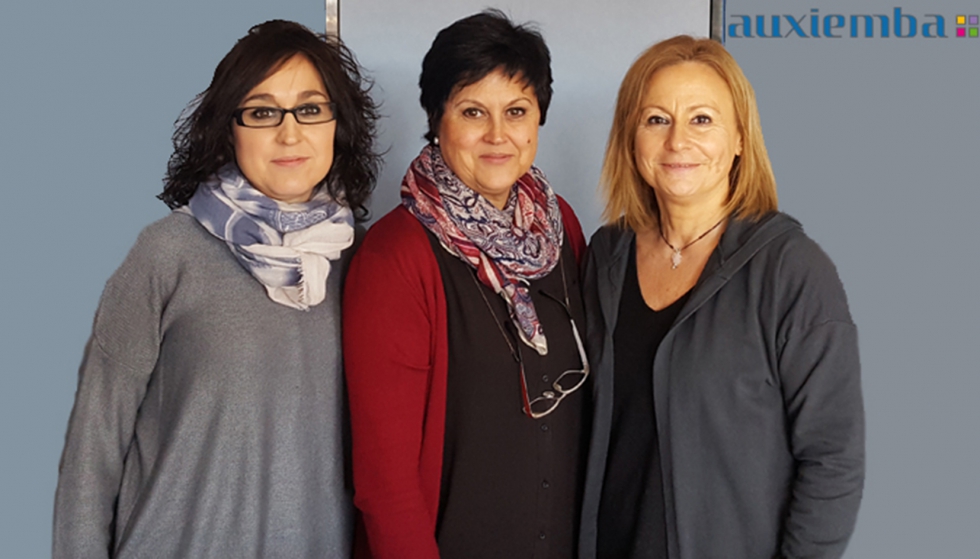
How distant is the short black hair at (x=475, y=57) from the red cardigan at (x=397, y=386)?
0.36 meters

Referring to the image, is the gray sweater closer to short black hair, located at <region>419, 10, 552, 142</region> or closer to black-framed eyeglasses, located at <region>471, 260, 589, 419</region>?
black-framed eyeglasses, located at <region>471, 260, 589, 419</region>

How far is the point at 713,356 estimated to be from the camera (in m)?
1.95

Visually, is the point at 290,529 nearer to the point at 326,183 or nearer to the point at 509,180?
the point at 326,183

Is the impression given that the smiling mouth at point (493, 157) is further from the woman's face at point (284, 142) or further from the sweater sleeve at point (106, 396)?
the sweater sleeve at point (106, 396)

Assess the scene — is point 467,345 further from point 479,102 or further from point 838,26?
point 838,26

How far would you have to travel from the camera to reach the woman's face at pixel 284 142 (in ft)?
6.57

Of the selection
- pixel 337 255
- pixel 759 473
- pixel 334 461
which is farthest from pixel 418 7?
pixel 759 473

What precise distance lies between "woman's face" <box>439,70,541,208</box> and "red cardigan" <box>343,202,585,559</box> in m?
0.22

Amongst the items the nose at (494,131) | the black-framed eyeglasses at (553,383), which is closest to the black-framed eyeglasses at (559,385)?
the black-framed eyeglasses at (553,383)

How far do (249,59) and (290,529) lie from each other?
3.52ft

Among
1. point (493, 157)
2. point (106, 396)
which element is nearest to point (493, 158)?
point (493, 157)

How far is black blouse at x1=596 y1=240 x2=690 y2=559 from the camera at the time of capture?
2.08 metres

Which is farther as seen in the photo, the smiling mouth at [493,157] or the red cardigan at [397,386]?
the smiling mouth at [493,157]

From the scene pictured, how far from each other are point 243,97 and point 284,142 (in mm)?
140
